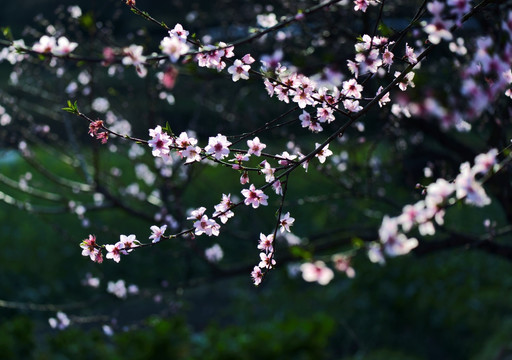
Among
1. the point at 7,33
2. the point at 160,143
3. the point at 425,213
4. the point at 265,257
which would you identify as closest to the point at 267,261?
the point at 265,257

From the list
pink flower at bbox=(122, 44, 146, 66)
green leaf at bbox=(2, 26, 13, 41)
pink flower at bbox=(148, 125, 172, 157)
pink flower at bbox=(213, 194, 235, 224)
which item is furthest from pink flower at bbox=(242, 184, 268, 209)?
green leaf at bbox=(2, 26, 13, 41)

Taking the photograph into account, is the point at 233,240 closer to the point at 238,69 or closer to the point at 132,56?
the point at 238,69

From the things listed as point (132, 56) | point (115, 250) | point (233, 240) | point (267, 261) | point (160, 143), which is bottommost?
point (267, 261)

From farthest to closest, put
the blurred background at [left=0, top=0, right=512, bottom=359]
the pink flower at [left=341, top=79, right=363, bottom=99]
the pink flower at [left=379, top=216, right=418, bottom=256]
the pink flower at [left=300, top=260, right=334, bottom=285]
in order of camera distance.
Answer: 1. the blurred background at [left=0, top=0, right=512, bottom=359]
2. the pink flower at [left=341, top=79, right=363, bottom=99]
3. the pink flower at [left=300, top=260, right=334, bottom=285]
4. the pink flower at [left=379, top=216, right=418, bottom=256]

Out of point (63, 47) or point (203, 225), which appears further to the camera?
point (203, 225)

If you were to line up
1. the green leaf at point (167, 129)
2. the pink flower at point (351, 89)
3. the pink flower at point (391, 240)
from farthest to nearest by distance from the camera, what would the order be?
the pink flower at point (351, 89) < the green leaf at point (167, 129) < the pink flower at point (391, 240)

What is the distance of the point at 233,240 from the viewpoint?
32.3ft

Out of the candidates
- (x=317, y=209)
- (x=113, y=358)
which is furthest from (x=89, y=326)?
(x=317, y=209)

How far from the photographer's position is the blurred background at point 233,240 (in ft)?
16.3

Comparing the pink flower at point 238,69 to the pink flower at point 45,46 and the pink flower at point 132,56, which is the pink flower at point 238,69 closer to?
the pink flower at point 132,56

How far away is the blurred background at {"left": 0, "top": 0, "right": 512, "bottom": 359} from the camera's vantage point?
498 centimetres

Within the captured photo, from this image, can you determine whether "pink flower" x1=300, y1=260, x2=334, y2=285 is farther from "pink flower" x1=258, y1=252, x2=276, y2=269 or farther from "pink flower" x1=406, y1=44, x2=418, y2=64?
"pink flower" x1=406, y1=44, x2=418, y2=64

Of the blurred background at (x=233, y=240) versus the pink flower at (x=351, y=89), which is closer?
the pink flower at (x=351, y=89)

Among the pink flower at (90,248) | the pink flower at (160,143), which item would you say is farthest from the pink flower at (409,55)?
the pink flower at (90,248)
